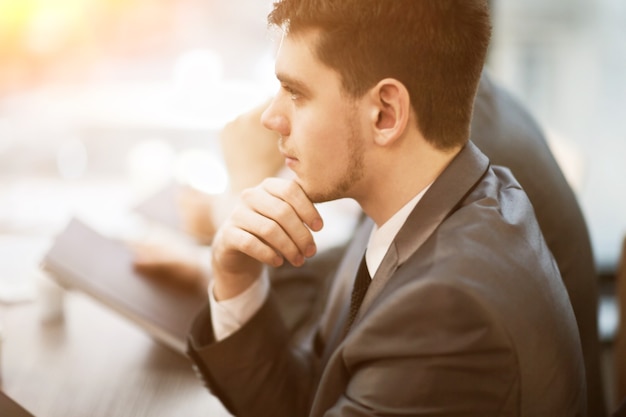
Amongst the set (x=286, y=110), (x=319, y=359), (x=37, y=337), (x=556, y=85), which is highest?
(x=286, y=110)

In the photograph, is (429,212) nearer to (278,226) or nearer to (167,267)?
(278,226)

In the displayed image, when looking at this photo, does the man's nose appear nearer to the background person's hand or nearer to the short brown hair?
the short brown hair

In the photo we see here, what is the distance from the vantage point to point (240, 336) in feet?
3.87

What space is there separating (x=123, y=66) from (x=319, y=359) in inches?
62.1

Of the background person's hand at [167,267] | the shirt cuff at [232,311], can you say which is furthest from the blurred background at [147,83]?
the shirt cuff at [232,311]

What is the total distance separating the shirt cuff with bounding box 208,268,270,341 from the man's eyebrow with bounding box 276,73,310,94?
1.20ft

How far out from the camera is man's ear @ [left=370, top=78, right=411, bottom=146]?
948 mm

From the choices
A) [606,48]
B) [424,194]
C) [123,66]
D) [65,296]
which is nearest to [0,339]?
[65,296]

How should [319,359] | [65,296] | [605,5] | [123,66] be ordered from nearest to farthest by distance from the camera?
[319,359] → [65,296] → [123,66] → [605,5]

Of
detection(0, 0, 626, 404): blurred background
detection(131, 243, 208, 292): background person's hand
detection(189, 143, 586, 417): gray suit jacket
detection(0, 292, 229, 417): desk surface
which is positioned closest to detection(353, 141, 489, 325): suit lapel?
detection(189, 143, 586, 417): gray suit jacket

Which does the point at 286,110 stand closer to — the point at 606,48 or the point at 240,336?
the point at 240,336

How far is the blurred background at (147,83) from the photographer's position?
2469mm

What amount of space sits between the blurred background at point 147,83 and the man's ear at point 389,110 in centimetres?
138

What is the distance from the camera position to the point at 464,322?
0.81 m
